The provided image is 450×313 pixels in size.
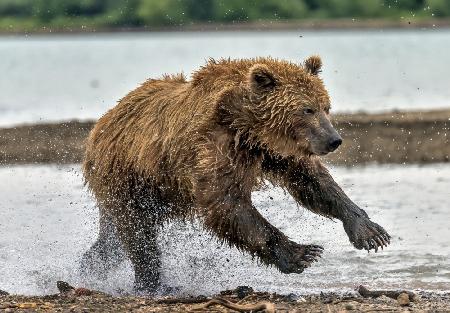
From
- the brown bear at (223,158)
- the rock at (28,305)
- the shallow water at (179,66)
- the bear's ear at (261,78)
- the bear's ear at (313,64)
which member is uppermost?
the shallow water at (179,66)

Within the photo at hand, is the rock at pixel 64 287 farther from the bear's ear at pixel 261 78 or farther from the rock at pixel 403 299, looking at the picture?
the rock at pixel 403 299

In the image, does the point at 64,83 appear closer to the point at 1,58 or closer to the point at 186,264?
the point at 1,58

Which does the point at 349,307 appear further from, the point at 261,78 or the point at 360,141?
the point at 360,141

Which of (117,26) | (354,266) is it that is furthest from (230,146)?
(117,26)

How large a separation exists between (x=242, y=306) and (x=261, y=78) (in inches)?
68.4

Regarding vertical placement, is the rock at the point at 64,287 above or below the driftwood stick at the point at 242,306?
below

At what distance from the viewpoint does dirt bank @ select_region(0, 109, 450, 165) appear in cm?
1811

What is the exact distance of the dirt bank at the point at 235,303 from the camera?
315 inches

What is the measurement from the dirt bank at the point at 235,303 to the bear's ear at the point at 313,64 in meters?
1.76

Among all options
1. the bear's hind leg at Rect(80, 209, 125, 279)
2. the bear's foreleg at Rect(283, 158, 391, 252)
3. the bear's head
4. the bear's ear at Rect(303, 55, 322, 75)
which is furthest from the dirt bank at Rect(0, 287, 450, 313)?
the bear's ear at Rect(303, 55, 322, 75)

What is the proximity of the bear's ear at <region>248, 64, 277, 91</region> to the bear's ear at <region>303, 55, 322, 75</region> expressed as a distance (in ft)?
1.34

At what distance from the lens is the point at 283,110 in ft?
27.6

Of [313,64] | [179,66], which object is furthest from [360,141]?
[179,66]

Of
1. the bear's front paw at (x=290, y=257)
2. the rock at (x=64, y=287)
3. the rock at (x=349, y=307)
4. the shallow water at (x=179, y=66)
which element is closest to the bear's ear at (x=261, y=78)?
the bear's front paw at (x=290, y=257)
